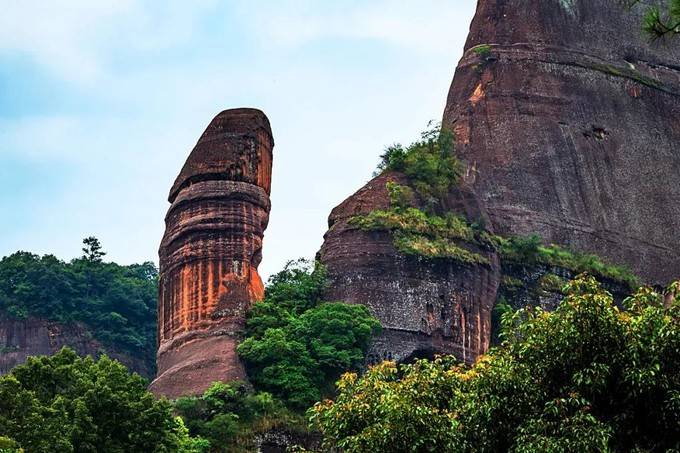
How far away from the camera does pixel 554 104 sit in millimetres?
54781

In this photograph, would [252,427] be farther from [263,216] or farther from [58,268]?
[58,268]

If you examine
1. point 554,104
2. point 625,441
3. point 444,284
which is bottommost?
point 625,441

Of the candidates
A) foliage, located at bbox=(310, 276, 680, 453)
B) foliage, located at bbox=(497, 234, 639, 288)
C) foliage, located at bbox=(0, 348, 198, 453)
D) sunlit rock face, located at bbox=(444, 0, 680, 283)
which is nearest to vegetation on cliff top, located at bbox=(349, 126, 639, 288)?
foliage, located at bbox=(497, 234, 639, 288)

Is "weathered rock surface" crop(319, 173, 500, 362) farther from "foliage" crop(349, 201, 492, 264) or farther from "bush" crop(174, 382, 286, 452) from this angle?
"bush" crop(174, 382, 286, 452)

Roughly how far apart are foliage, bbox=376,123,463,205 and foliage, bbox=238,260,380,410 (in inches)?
241

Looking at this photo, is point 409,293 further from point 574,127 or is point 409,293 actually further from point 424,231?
point 574,127

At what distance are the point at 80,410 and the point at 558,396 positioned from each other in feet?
43.7

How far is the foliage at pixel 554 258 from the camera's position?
48.2 meters

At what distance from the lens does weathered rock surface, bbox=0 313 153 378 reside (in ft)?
208

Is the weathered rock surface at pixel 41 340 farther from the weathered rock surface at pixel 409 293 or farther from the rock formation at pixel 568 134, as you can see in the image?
the weathered rock surface at pixel 409 293

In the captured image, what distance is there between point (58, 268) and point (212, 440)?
2858 cm

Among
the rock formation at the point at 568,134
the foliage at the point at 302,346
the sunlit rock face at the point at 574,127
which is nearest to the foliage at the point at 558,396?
the foliage at the point at 302,346

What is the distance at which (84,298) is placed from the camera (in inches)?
2547

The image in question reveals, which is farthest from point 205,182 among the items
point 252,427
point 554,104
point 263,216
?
point 554,104
